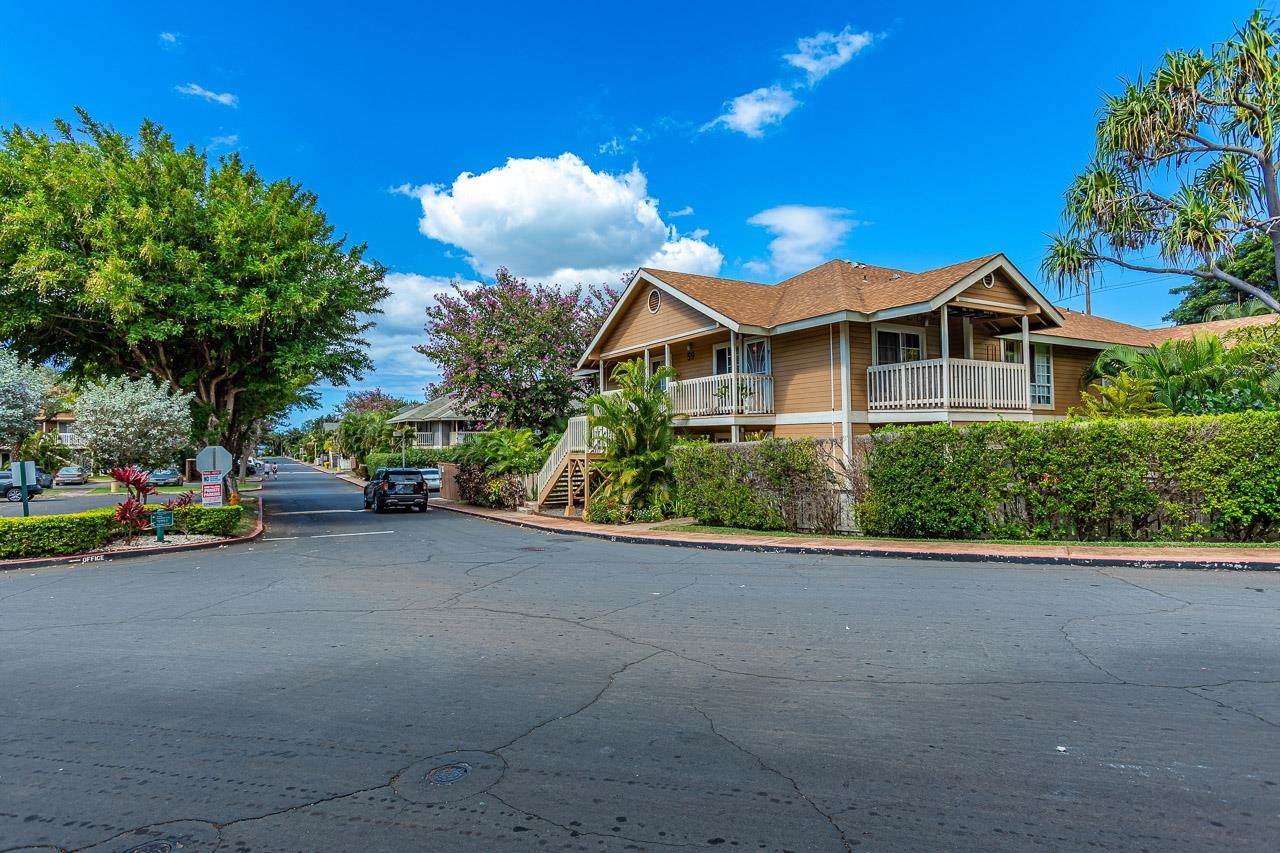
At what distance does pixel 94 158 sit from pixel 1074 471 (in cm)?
2550

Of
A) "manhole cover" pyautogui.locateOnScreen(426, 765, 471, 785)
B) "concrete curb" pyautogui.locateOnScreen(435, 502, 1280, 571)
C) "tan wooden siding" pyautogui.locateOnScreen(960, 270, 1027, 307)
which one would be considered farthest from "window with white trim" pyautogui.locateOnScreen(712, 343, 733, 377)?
"manhole cover" pyautogui.locateOnScreen(426, 765, 471, 785)

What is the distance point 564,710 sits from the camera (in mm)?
5129

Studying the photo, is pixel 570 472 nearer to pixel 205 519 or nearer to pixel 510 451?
pixel 510 451

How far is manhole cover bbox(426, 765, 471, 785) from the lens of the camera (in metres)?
4.02

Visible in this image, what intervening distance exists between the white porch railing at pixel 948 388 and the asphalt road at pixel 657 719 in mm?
8782

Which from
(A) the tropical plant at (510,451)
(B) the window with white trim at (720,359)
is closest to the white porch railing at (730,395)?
(B) the window with white trim at (720,359)

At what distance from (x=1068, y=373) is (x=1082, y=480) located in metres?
12.9

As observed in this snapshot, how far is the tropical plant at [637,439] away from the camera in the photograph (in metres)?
19.8

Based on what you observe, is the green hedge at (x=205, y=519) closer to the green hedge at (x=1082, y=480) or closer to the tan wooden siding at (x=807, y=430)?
the tan wooden siding at (x=807, y=430)

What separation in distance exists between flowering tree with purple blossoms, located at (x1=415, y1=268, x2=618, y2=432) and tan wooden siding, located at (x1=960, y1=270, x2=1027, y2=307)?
15.2 metres

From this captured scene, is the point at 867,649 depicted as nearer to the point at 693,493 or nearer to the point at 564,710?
the point at 564,710

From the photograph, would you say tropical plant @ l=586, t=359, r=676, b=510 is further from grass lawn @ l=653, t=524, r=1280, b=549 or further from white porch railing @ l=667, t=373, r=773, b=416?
grass lawn @ l=653, t=524, r=1280, b=549

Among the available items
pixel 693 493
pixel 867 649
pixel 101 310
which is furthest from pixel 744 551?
pixel 101 310

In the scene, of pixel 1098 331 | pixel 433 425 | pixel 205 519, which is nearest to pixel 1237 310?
pixel 1098 331
